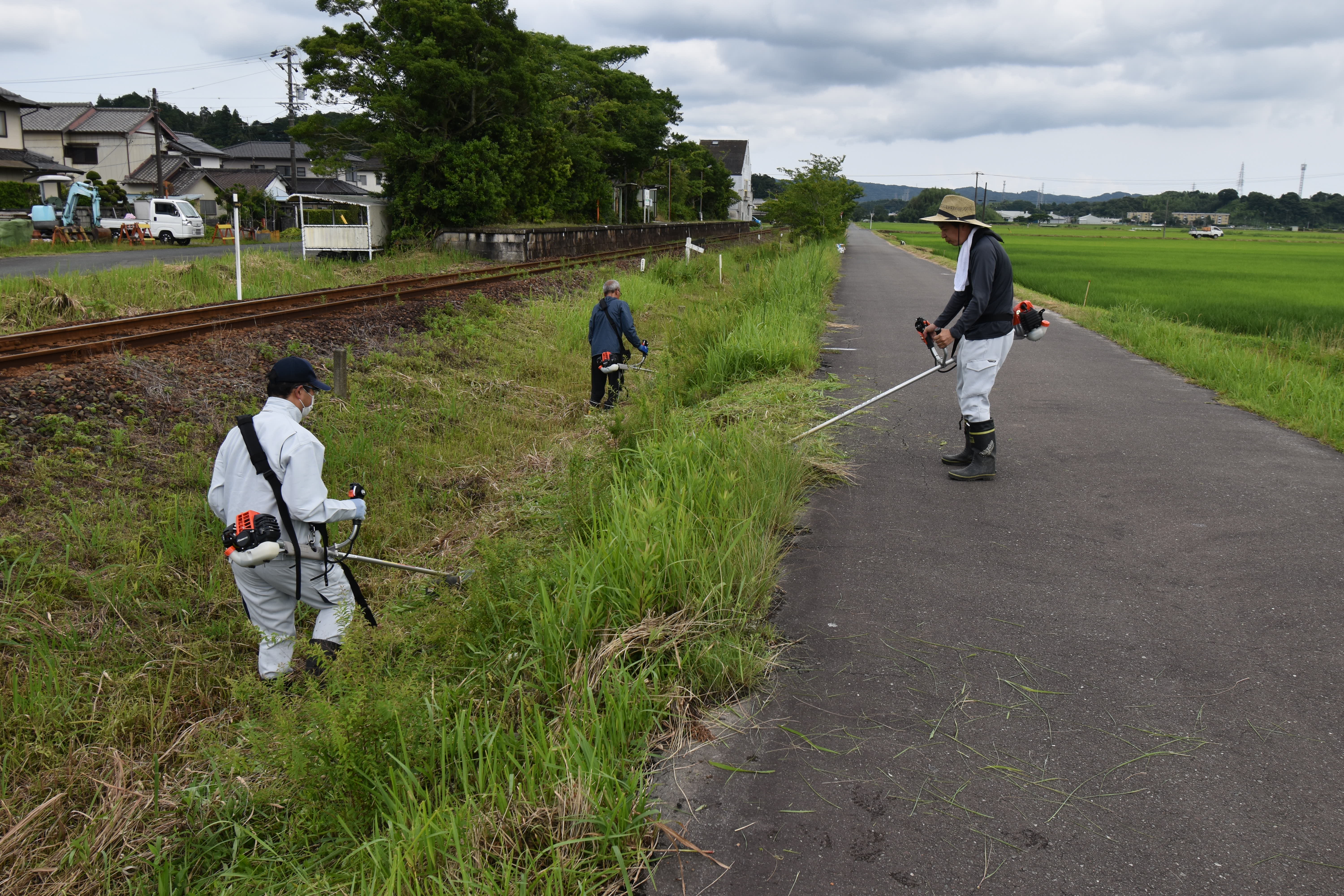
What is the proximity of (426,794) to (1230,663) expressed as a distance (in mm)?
2973

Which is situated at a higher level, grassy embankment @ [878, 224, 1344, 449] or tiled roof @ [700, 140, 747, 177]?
tiled roof @ [700, 140, 747, 177]

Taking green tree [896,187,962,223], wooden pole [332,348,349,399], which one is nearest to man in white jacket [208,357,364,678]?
wooden pole [332,348,349,399]

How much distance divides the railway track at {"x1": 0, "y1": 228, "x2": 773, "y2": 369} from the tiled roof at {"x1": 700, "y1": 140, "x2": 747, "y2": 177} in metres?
84.8

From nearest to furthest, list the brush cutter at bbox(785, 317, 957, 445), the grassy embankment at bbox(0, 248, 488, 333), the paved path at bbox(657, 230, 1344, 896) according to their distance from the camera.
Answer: the paved path at bbox(657, 230, 1344, 896), the brush cutter at bbox(785, 317, 957, 445), the grassy embankment at bbox(0, 248, 488, 333)

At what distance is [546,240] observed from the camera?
26.4m

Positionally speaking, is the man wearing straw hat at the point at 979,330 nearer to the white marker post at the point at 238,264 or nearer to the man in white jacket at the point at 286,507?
the man in white jacket at the point at 286,507

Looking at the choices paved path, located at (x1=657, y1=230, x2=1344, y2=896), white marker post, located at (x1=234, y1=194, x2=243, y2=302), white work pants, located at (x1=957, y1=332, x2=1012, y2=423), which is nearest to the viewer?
paved path, located at (x1=657, y1=230, x2=1344, y2=896)

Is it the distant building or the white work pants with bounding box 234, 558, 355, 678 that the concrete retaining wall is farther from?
the distant building

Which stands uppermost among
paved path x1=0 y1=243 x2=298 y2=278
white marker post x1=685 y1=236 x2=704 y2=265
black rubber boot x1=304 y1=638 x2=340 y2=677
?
white marker post x1=685 y1=236 x2=704 y2=265

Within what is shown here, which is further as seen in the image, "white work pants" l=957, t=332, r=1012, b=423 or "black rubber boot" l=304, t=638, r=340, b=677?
"white work pants" l=957, t=332, r=1012, b=423

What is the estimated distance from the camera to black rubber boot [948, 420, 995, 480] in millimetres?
5797

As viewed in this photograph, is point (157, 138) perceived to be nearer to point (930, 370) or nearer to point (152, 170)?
point (152, 170)

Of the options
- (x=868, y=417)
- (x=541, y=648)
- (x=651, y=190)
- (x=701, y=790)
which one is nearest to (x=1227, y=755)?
(x=701, y=790)

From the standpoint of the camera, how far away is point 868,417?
24.7ft
